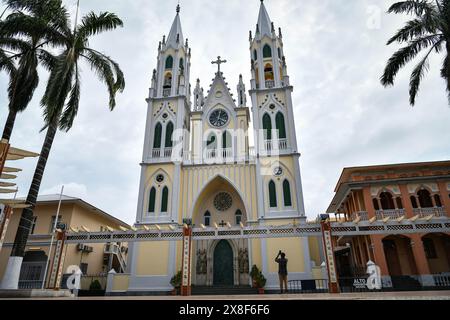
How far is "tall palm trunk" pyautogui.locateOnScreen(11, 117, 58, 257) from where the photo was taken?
37.1 feet

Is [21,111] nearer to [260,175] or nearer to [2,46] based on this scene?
[2,46]

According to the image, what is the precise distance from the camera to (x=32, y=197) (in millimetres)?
11875

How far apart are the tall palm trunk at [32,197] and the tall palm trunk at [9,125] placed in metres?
1.41

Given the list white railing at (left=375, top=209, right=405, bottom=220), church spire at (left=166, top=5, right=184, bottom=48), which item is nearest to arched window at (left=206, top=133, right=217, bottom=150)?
church spire at (left=166, top=5, right=184, bottom=48)

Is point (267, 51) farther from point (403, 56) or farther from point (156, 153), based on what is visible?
point (403, 56)

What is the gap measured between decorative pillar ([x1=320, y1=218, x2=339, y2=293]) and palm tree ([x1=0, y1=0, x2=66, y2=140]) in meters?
14.3

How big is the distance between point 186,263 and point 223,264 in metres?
9.62

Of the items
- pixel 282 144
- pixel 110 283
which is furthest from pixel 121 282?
pixel 282 144

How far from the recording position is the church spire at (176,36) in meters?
28.9

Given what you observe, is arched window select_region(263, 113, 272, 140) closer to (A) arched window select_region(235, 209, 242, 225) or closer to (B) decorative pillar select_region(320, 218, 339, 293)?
(A) arched window select_region(235, 209, 242, 225)

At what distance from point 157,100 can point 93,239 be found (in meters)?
15.5

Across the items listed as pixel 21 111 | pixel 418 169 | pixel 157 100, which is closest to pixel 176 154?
pixel 157 100

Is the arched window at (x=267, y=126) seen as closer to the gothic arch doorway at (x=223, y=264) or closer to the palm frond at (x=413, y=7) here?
the gothic arch doorway at (x=223, y=264)

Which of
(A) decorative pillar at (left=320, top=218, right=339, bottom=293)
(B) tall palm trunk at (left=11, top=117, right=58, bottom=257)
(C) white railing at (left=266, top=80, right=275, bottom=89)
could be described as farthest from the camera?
(C) white railing at (left=266, top=80, right=275, bottom=89)
